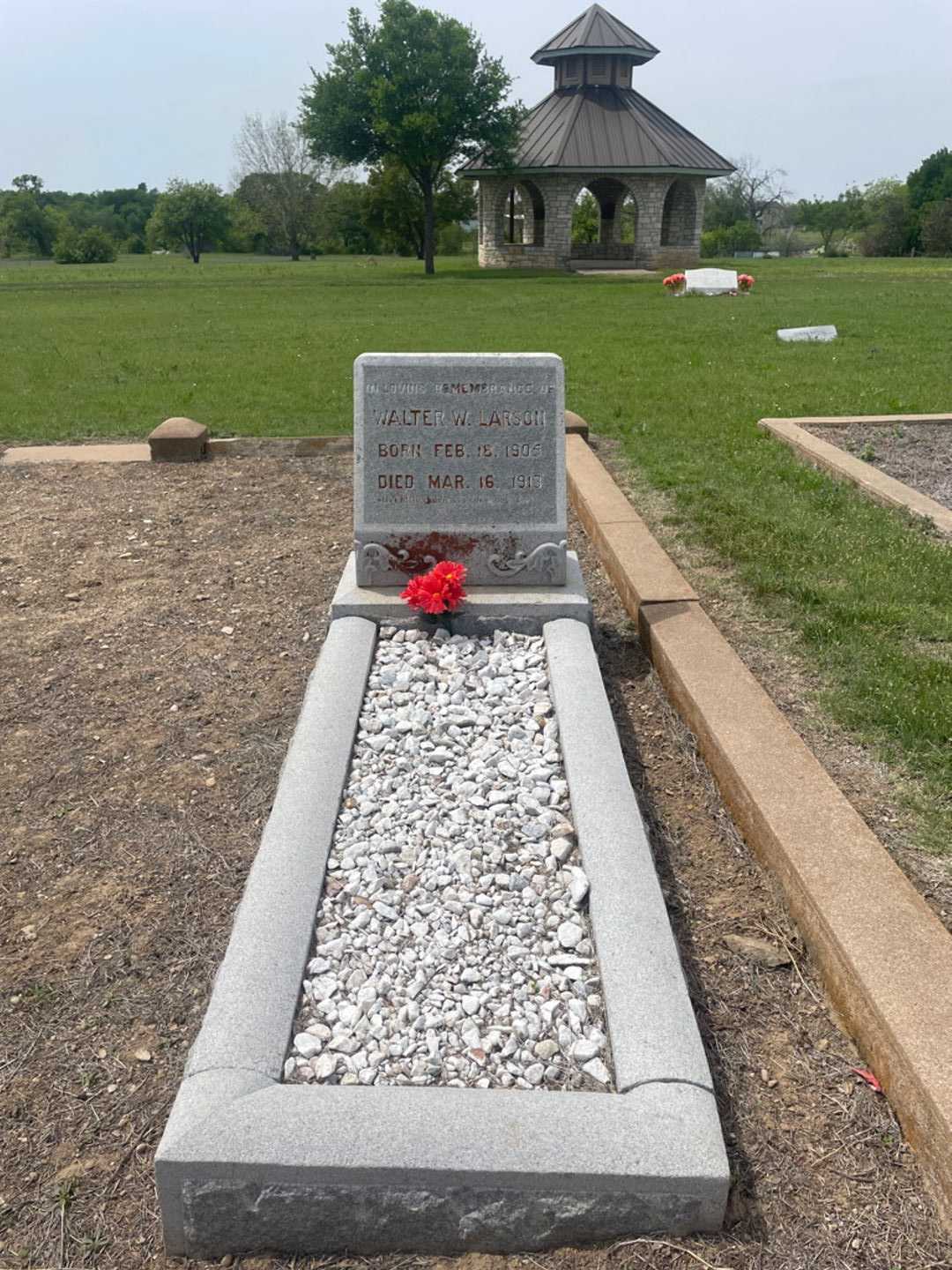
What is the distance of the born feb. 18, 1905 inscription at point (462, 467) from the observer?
15.0ft

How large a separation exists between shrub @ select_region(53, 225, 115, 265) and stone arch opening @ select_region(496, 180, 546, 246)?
83.7 feet

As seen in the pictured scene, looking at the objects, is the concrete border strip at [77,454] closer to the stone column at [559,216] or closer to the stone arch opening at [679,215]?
the stone column at [559,216]

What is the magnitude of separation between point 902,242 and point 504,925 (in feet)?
194

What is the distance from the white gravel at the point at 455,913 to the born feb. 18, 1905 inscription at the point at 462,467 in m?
0.86

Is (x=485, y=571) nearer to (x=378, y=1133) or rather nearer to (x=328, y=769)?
(x=328, y=769)

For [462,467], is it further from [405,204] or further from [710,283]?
[405,204]

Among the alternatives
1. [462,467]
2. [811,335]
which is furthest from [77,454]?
[811,335]

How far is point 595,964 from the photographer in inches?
99.7

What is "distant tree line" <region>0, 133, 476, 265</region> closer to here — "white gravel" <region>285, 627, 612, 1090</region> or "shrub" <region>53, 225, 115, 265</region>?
"shrub" <region>53, 225, 115, 265</region>

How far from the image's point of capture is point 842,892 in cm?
271

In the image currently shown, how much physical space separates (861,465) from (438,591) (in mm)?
3991

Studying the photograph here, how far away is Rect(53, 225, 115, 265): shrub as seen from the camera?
182ft

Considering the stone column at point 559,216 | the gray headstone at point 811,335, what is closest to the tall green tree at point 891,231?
the stone column at point 559,216

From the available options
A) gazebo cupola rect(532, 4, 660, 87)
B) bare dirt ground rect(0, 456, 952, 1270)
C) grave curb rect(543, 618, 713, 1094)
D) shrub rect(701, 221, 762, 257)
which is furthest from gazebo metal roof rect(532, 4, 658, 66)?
grave curb rect(543, 618, 713, 1094)
